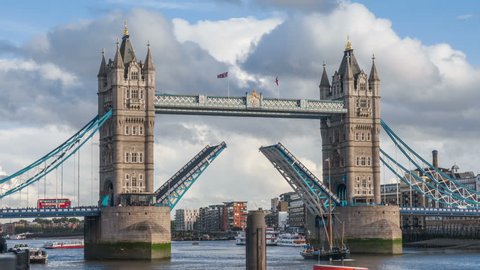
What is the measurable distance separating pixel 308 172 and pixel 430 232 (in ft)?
192

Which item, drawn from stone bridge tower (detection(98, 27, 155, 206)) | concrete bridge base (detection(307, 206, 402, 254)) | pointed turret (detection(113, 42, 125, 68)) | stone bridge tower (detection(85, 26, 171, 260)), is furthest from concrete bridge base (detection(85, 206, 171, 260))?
concrete bridge base (detection(307, 206, 402, 254))

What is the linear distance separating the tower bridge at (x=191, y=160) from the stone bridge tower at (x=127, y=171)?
0.32ft

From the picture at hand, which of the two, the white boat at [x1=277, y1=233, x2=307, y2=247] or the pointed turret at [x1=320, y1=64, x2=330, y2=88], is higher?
the pointed turret at [x1=320, y1=64, x2=330, y2=88]

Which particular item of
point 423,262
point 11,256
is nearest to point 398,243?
point 423,262

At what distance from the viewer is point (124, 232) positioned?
8412cm

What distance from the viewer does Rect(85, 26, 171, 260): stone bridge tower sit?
276 ft

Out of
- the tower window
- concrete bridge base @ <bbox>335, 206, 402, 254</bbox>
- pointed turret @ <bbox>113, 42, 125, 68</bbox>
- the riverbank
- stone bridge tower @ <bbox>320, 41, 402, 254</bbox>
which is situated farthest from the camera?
the riverbank

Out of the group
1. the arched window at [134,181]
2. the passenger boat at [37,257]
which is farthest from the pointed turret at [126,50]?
the passenger boat at [37,257]

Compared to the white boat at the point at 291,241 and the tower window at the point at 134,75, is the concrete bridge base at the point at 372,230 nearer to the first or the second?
the tower window at the point at 134,75

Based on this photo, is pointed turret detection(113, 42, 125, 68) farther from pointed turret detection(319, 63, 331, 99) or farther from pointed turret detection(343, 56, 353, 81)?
pointed turret detection(319, 63, 331, 99)

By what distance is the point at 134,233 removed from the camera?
83938mm

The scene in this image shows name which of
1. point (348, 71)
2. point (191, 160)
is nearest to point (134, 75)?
point (191, 160)

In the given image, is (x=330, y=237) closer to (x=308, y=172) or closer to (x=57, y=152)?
(x=308, y=172)

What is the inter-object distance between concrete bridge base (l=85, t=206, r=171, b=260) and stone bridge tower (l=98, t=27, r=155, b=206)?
287 centimetres
